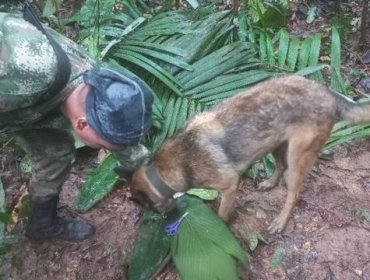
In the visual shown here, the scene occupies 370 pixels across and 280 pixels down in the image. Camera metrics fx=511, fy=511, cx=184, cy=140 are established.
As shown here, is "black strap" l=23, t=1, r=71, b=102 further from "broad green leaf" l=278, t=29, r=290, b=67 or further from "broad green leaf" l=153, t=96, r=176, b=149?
A: "broad green leaf" l=278, t=29, r=290, b=67

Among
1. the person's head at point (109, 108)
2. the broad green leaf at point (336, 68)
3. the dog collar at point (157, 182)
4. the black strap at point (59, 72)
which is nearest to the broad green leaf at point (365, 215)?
the broad green leaf at point (336, 68)

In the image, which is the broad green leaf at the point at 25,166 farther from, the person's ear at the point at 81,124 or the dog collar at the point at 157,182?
the person's ear at the point at 81,124

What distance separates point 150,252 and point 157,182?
551 millimetres

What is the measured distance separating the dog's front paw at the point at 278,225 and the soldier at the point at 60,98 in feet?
4.25

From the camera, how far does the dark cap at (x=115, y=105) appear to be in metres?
2.66

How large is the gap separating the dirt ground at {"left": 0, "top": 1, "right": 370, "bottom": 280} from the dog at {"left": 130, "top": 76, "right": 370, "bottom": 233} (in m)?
0.52

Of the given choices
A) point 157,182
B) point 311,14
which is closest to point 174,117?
point 157,182

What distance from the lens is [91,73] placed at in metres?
2.73

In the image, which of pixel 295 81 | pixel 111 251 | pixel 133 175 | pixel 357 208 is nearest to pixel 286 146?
pixel 295 81

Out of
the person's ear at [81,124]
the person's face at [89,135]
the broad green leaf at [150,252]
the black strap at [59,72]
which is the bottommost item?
the broad green leaf at [150,252]

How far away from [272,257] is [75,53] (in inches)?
81.2

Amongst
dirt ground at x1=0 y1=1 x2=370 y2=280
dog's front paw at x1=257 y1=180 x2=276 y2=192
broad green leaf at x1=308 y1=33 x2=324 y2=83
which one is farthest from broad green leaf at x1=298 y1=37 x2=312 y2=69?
dog's front paw at x1=257 y1=180 x2=276 y2=192

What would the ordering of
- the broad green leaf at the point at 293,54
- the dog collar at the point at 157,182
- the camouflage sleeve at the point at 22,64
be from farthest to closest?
1. the broad green leaf at the point at 293,54
2. the dog collar at the point at 157,182
3. the camouflage sleeve at the point at 22,64

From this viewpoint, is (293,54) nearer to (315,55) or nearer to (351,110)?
(315,55)
